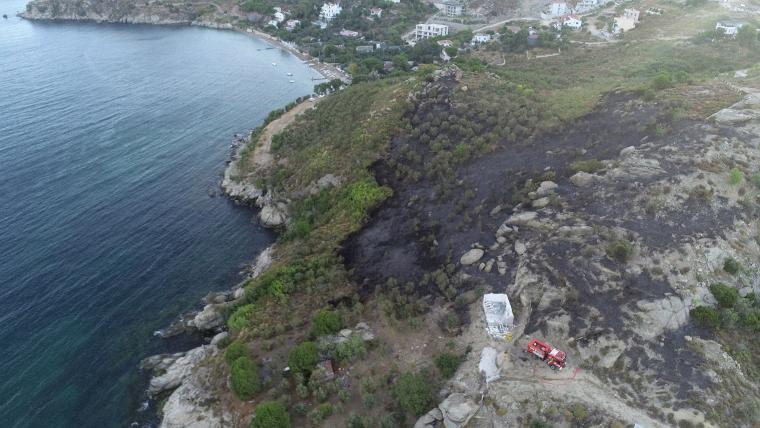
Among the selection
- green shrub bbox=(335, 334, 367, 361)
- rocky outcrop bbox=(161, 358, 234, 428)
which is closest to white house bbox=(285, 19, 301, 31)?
rocky outcrop bbox=(161, 358, 234, 428)

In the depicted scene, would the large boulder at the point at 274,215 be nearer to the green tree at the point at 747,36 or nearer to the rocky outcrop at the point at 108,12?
the green tree at the point at 747,36

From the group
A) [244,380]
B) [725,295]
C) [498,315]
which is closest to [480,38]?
[725,295]

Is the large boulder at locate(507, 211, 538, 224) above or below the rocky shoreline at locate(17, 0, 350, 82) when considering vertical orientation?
below

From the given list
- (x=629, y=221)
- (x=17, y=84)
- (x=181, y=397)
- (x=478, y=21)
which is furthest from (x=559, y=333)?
(x=478, y=21)

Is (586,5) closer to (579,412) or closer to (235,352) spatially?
(579,412)

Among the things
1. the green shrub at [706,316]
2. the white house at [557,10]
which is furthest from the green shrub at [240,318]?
the white house at [557,10]

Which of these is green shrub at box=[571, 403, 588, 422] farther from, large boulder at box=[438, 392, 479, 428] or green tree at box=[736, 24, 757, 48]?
green tree at box=[736, 24, 757, 48]
